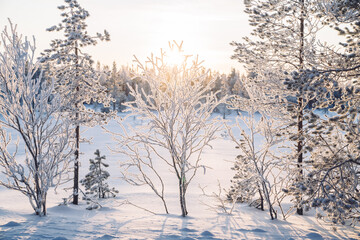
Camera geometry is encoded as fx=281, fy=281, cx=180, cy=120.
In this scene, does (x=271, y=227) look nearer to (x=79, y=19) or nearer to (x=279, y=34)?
(x=279, y=34)

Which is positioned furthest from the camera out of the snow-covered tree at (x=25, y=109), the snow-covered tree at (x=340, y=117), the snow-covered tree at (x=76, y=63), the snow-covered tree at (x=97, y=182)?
the snow-covered tree at (x=97, y=182)

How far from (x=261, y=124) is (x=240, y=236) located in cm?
351

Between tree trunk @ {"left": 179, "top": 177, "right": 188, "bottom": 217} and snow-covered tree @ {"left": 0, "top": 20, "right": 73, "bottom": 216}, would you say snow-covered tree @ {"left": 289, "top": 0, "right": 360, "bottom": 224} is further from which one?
snow-covered tree @ {"left": 0, "top": 20, "right": 73, "bottom": 216}

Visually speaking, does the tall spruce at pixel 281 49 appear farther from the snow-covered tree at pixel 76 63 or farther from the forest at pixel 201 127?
the snow-covered tree at pixel 76 63

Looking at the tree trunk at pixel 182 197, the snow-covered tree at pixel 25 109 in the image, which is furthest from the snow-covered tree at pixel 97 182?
the tree trunk at pixel 182 197

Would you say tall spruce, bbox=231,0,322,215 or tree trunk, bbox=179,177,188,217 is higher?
tall spruce, bbox=231,0,322,215

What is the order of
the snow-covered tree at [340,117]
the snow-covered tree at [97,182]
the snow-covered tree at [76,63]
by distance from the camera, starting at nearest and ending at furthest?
1. the snow-covered tree at [340,117]
2. the snow-covered tree at [76,63]
3. the snow-covered tree at [97,182]

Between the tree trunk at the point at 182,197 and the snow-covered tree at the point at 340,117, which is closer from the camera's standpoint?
the snow-covered tree at the point at 340,117

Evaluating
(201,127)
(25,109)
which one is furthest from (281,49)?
(25,109)

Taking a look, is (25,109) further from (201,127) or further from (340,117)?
(340,117)

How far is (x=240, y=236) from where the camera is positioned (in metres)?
5.74

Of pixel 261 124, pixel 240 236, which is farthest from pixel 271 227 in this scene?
pixel 261 124

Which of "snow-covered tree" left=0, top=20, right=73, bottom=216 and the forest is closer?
the forest

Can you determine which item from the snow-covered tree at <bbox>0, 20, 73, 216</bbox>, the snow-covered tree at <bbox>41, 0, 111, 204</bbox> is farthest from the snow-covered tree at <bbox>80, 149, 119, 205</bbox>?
the snow-covered tree at <bbox>0, 20, 73, 216</bbox>
